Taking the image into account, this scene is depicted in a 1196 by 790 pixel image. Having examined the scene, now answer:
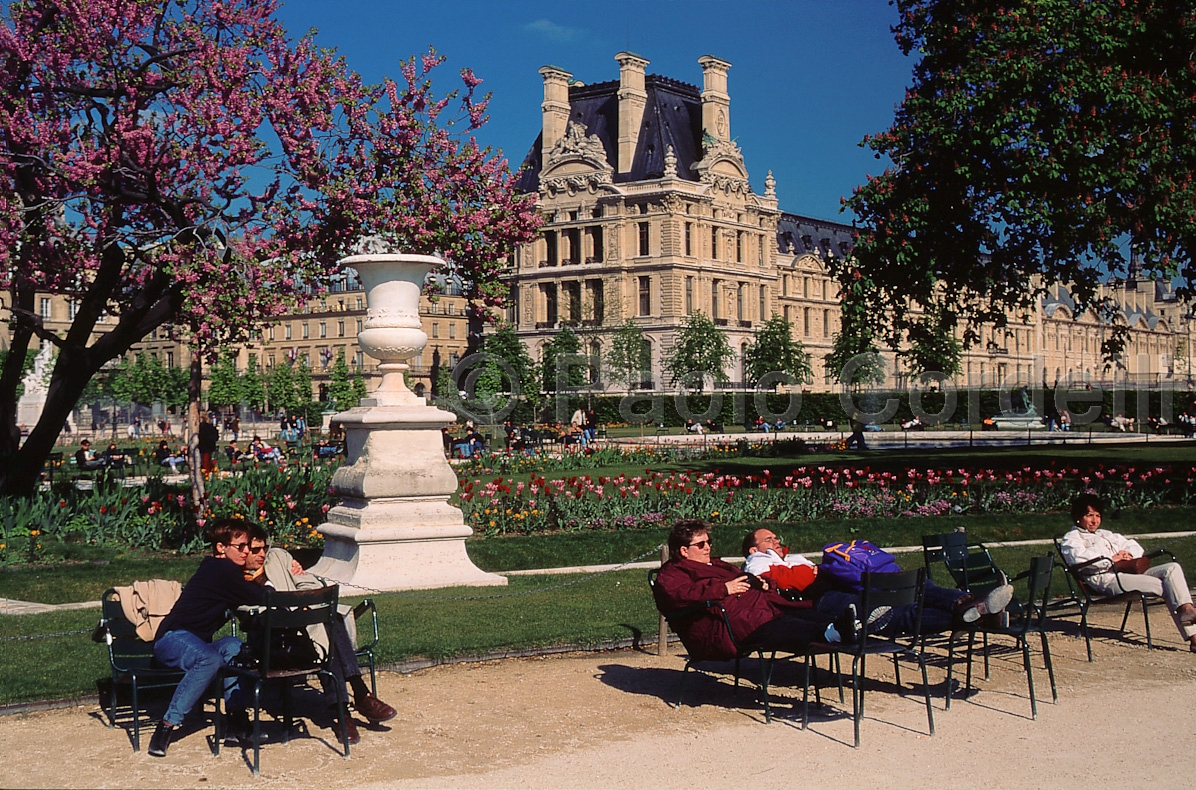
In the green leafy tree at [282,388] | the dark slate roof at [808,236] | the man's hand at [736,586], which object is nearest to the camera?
the man's hand at [736,586]

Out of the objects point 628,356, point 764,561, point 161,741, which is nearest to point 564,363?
point 628,356

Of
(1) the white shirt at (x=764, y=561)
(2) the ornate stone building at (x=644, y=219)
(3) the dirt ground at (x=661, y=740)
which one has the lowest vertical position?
(3) the dirt ground at (x=661, y=740)

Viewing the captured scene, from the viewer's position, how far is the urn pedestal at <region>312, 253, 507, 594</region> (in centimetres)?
1098

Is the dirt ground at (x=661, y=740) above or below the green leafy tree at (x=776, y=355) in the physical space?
below

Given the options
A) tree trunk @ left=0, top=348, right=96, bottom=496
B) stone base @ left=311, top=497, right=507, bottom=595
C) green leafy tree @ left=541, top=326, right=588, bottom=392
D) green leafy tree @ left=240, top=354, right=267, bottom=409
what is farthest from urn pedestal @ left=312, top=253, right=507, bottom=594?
green leafy tree @ left=240, top=354, right=267, bottom=409

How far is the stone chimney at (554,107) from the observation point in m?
79.8

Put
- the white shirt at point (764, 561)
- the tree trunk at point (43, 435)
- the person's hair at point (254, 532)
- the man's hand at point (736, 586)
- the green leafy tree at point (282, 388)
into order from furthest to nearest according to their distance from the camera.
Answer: the green leafy tree at point (282, 388)
the tree trunk at point (43, 435)
the white shirt at point (764, 561)
the man's hand at point (736, 586)
the person's hair at point (254, 532)

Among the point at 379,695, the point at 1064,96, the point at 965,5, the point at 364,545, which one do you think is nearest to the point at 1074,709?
the point at 379,695

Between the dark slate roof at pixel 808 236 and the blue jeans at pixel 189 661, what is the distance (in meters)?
84.5

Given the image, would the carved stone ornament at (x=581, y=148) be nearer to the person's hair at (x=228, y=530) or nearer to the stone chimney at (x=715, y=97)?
the stone chimney at (x=715, y=97)

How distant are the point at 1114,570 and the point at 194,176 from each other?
11.7m

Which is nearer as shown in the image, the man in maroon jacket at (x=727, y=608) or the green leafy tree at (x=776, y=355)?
the man in maroon jacket at (x=727, y=608)

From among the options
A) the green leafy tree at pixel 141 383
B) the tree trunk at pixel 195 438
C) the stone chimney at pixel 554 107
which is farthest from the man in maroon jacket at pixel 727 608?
the stone chimney at pixel 554 107

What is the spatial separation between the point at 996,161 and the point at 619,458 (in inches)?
501
